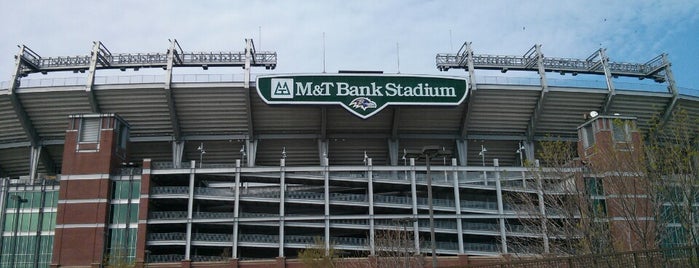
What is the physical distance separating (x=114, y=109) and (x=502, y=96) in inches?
1633

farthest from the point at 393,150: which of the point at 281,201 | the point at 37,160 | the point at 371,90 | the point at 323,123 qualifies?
the point at 37,160

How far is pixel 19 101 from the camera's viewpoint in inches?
2532

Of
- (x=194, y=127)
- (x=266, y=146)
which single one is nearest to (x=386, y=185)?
(x=266, y=146)

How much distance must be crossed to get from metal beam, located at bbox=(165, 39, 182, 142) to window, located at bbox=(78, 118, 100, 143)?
7371 mm

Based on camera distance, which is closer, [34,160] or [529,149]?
[34,160]

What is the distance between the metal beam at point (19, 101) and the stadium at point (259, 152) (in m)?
0.15

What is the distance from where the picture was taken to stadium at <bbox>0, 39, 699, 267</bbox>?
62.2m

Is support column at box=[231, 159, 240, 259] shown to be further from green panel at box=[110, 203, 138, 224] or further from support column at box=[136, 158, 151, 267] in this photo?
green panel at box=[110, 203, 138, 224]

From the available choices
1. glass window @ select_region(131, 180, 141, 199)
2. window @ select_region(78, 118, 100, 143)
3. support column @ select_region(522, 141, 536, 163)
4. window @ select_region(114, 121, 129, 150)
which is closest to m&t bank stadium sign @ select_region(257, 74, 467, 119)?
support column @ select_region(522, 141, 536, 163)

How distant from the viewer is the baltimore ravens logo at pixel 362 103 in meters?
63.7

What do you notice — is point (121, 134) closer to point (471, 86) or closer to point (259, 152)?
point (259, 152)

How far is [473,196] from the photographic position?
69.4 meters

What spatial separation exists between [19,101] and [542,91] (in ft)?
180

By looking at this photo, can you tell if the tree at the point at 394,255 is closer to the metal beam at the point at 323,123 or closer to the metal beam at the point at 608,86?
the metal beam at the point at 323,123
